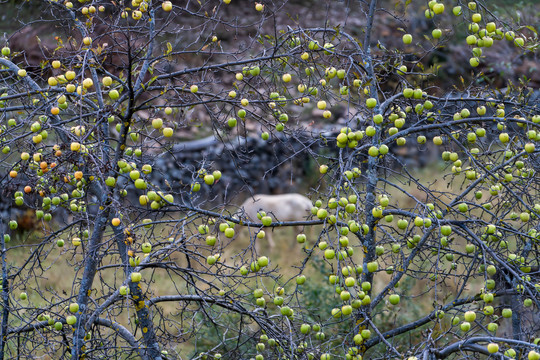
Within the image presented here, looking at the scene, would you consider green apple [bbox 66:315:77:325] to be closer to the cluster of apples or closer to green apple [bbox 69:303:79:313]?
green apple [bbox 69:303:79:313]

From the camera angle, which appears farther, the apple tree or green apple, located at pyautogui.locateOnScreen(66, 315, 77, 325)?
green apple, located at pyautogui.locateOnScreen(66, 315, 77, 325)

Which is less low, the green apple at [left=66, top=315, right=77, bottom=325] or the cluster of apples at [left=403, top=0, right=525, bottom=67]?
the cluster of apples at [left=403, top=0, right=525, bottom=67]

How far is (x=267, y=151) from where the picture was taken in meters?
8.83

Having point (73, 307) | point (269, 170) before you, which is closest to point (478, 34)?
point (269, 170)

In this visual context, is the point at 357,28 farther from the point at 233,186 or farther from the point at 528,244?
the point at 528,244

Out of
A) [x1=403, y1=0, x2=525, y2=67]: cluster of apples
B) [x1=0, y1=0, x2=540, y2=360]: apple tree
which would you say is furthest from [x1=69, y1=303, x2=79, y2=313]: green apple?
[x1=403, y1=0, x2=525, y2=67]: cluster of apples

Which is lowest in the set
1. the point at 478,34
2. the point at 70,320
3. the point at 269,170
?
the point at 70,320

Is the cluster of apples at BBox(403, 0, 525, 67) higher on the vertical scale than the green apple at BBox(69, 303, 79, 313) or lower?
higher

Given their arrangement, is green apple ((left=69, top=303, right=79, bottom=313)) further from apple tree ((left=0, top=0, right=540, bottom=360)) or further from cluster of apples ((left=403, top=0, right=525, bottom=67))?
cluster of apples ((left=403, top=0, right=525, bottom=67))

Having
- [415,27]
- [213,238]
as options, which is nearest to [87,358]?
[213,238]

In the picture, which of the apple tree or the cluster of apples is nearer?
the apple tree

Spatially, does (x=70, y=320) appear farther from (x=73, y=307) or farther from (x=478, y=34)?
(x=478, y=34)

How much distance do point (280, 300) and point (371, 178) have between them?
0.79 meters

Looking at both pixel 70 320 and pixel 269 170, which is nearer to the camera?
pixel 70 320
